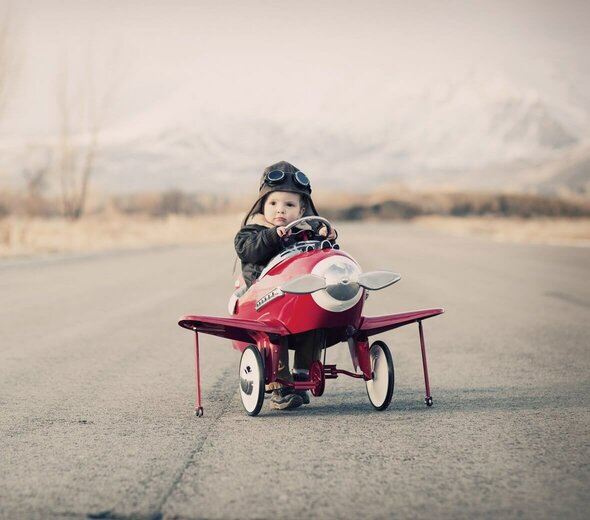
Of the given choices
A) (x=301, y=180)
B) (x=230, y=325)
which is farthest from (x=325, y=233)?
(x=230, y=325)

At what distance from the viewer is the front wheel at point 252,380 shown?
18.7 ft

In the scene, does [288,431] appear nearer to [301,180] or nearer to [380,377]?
[380,377]

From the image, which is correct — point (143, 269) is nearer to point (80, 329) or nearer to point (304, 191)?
point (80, 329)

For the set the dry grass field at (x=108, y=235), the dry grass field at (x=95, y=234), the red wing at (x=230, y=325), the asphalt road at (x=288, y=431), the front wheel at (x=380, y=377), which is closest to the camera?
the asphalt road at (x=288, y=431)

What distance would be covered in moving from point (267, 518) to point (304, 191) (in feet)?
9.45

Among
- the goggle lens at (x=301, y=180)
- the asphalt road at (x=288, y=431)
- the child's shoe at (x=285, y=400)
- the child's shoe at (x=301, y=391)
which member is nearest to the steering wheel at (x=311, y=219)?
the goggle lens at (x=301, y=180)

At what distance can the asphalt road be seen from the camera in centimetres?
398

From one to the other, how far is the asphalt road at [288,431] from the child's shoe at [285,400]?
0.07m

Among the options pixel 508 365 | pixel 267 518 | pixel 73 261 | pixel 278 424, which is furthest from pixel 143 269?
pixel 267 518

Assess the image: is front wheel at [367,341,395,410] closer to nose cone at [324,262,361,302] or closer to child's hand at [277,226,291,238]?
nose cone at [324,262,361,302]

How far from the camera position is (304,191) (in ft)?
20.3

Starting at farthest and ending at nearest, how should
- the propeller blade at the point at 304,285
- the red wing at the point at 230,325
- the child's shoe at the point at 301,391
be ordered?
the child's shoe at the point at 301,391
the red wing at the point at 230,325
the propeller blade at the point at 304,285

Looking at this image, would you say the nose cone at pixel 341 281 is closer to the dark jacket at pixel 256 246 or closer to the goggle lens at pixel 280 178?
the dark jacket at pixel 256 246

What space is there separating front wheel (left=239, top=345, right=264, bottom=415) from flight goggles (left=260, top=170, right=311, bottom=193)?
1.07 meters
